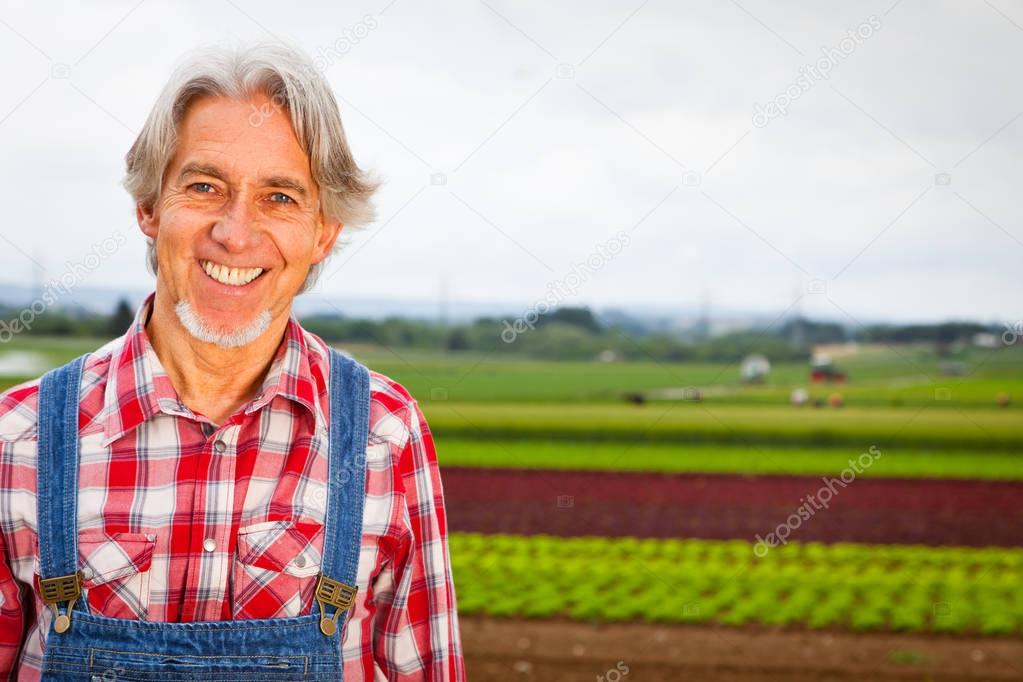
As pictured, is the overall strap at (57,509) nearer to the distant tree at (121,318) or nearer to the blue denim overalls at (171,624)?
the blue denim overalls at (171,624)

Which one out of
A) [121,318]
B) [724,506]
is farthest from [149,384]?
[121,318]

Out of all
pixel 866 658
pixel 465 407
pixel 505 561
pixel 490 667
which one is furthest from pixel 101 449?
pixel 465 407

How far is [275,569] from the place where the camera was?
1.90 metres

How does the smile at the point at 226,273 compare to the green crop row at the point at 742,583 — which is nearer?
the smile at the point at 226,273

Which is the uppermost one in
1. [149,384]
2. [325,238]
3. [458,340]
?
[458,340]

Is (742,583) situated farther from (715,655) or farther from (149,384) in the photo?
(149,384)

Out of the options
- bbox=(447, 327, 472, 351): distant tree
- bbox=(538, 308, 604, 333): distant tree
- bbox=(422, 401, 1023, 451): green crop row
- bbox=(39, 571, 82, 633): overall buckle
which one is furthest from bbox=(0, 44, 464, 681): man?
bbox=(538, 308, 604, 333): distant tree

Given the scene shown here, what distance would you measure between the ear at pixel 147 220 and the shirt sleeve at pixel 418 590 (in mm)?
691

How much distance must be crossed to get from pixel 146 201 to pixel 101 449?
552mm

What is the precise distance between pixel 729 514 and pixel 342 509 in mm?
9419

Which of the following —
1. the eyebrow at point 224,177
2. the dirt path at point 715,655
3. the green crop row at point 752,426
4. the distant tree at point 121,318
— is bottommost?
the dirt path at point 715,655

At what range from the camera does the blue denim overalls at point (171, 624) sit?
5.91 ft

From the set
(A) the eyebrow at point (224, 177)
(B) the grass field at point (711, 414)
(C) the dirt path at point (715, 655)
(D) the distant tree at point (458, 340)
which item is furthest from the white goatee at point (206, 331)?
(D) the distant tree at point (458, 340)

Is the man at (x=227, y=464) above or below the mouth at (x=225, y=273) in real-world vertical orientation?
below
